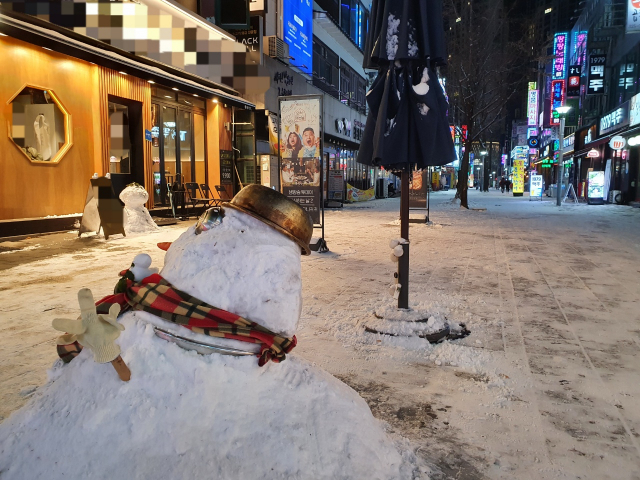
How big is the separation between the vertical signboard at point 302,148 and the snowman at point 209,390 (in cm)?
673

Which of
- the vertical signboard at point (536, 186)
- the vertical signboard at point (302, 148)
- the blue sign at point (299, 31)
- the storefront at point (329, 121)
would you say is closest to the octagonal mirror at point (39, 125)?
the storefront at point (329, 121)

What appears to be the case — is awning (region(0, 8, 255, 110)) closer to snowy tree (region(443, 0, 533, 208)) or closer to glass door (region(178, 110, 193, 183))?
glass door (region(178, 110, 193, 183))

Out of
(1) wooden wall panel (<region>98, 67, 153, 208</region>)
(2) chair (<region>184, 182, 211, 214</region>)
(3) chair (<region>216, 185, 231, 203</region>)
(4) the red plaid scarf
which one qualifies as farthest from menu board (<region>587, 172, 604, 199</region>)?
(4) the red plaid scarf

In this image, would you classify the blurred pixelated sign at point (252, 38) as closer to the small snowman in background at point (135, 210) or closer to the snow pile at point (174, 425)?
the small snowman in background at point (135, 210)

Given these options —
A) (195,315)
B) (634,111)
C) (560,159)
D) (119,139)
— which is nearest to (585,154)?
(560,159)

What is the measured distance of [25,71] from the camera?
10172 millimetres

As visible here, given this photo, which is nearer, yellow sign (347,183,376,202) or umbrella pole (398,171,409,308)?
umbrella pole (398,171,409,308)

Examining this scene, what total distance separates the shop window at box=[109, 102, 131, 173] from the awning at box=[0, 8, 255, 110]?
4.27 feet

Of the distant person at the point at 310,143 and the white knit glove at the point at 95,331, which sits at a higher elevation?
the distant person at the point at 310,143

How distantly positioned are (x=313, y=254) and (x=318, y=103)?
9.40 ft

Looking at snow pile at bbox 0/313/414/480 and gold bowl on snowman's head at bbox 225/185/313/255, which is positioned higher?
gold bowl on snowman's head at bbox 225/185/313/255

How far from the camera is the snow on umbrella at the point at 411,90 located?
408 centimetres

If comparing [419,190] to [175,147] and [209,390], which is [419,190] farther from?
[209,390]

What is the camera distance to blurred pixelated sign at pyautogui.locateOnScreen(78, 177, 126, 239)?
10000 mm
